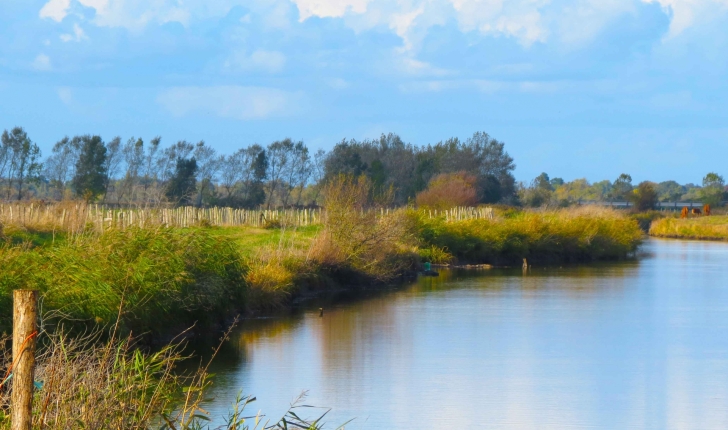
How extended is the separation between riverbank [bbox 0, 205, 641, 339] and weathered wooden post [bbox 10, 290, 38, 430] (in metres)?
2.88

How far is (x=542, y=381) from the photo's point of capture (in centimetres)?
1597

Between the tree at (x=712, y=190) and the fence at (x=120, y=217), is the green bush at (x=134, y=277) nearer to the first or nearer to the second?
the fence at (x=120, y=217)

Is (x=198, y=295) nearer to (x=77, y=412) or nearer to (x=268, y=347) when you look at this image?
(x=268, y=347)

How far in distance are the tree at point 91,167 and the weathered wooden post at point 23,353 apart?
60321mm

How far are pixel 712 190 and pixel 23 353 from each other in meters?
118

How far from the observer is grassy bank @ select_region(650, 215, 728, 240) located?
230 ft

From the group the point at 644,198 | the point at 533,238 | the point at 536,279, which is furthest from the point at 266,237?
the point at 644,198

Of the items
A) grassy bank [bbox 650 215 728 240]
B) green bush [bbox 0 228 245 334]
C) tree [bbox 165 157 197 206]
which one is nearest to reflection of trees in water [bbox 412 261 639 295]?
green bush [bbox 0 228 245 334]

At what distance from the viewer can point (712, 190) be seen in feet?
381

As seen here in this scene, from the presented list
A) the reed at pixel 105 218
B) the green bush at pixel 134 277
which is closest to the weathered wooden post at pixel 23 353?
the green bush at pixel 134 277

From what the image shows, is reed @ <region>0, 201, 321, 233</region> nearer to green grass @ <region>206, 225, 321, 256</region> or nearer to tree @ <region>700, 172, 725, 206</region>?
green grass @ <region>206, 225, 321, 256</region>

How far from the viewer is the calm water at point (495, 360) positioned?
45.4ft

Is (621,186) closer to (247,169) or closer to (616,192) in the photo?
(616,192)

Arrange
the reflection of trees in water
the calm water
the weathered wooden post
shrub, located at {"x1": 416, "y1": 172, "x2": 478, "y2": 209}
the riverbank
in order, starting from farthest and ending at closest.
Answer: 1. shrub, located at {"x1": 416, "y1": 172, "x2": 478, "y2": 209}
2. the reflection of trees in water
3. the riverbank
4. the calm water
5. the weathered wooden post
